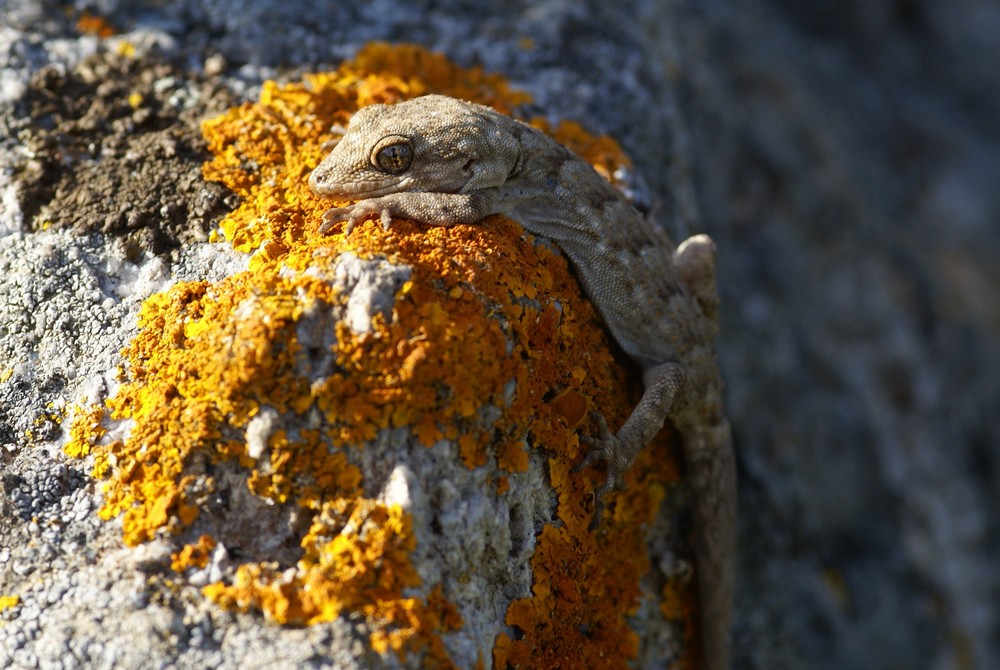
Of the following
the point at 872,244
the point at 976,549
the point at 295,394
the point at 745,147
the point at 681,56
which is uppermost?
the point at 295,394

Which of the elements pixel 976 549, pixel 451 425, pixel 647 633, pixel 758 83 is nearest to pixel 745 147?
pixel 758 83

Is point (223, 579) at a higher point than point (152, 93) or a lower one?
lower

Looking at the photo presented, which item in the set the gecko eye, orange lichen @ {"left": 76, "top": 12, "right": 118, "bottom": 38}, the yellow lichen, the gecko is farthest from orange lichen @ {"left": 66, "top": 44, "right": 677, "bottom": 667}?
orange lichen @ {"left": 76, "top": 12, "right": 118, "bottom": 38}

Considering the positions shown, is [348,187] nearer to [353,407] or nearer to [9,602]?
[353,407]

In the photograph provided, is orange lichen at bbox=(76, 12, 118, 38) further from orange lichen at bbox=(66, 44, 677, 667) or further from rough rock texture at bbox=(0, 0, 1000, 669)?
orange lichen at bbox=(66, 44, 677, 667)

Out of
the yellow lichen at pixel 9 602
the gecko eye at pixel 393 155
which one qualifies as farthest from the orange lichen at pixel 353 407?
the yellow lichen at pixel 9 602

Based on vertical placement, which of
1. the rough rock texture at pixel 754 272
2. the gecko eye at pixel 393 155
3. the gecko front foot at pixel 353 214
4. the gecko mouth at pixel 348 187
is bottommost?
the rough rock texture at pixel 754 272

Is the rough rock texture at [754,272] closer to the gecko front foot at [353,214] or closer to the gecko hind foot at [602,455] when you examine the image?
the gecko front foot at [353,214]

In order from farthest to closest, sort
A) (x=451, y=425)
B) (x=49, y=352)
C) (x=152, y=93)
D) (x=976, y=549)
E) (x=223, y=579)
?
(x=976, y=549), (x=152, y=93), (x=49, y=352), (x=451, y=425), (x=223, y=579)

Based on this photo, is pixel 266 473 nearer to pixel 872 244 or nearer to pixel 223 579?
pixel 223 579
